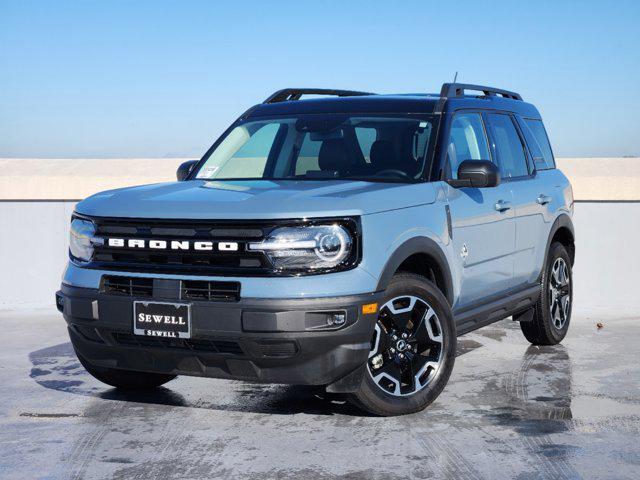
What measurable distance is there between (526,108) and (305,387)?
3.26m

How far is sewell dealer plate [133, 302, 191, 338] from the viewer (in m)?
5.01

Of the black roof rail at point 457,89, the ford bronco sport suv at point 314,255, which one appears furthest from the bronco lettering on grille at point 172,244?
the black roof rail at point 457,89

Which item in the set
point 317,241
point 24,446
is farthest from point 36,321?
point 317,241

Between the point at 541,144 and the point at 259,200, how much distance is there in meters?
3.87

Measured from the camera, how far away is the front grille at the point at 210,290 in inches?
195

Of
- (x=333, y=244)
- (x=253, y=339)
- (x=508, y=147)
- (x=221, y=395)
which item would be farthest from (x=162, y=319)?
(x=508, y=147)

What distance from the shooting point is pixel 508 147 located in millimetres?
7418

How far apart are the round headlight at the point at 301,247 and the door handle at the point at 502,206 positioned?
82.0 inches

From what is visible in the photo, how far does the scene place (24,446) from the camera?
4965mm

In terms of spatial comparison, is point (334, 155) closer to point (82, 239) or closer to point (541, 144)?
point (82, 239)

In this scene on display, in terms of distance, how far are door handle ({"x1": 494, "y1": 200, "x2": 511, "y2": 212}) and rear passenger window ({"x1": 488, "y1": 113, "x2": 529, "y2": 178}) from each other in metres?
0.32

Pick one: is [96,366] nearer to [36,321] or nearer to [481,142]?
[481,142]

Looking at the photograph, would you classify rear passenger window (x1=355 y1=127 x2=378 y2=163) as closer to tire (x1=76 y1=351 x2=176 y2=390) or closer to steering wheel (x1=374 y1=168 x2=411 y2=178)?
steering wheel (x1=374 y1=168 x2=411 y2=178)

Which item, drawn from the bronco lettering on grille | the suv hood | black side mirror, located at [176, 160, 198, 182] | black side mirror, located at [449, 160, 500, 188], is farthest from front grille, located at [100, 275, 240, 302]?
black side mirror, located at [449, 160, 500, 188]
